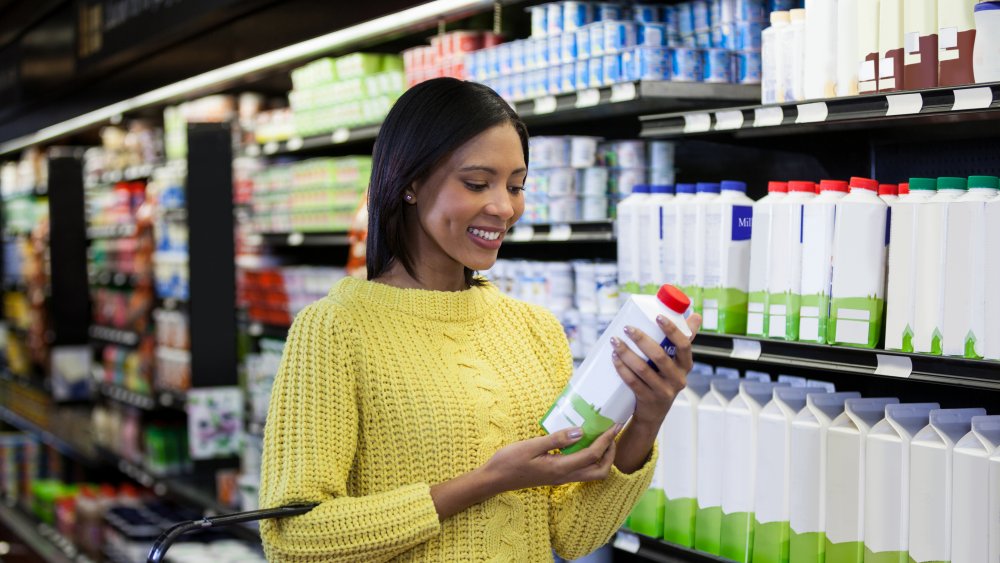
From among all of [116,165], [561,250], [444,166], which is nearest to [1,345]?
[116,165]

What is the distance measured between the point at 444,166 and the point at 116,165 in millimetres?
6224

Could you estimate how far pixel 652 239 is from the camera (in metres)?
2.88

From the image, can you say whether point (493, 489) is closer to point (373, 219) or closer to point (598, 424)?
point (598, 424)

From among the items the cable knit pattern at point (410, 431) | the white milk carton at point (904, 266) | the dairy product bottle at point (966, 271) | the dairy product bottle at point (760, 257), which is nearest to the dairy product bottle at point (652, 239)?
the dairy product bottle at point (760, 257)

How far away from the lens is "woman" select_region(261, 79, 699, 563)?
5.68 feet

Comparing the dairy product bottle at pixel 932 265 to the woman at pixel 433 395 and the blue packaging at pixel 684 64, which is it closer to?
the woman at pixel 433 395

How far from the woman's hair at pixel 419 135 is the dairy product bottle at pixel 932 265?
0.92 meters

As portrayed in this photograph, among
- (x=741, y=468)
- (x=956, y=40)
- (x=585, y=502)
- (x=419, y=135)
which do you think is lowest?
(x=741, y=468)

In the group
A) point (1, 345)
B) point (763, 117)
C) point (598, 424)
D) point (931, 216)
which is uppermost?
point (763, 117)

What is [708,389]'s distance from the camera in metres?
2.90

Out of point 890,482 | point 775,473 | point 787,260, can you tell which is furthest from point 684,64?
point 890,482

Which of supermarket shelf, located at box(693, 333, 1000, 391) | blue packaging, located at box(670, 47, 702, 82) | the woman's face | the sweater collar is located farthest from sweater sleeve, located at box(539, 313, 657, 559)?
blue packaging, located at box(670, 47, 702, 82)

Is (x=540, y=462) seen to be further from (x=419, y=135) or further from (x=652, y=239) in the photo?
(x=652, y=239)

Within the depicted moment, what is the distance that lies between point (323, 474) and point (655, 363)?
0.55 metres
